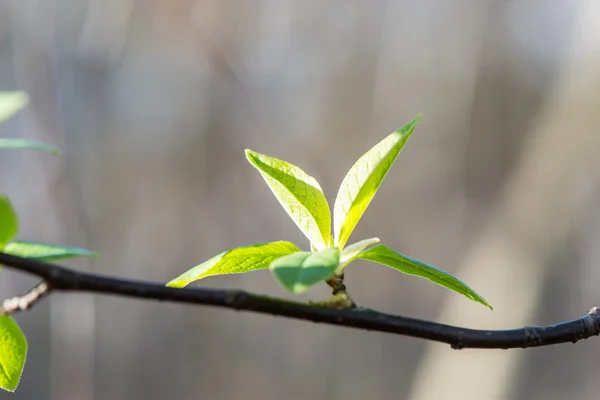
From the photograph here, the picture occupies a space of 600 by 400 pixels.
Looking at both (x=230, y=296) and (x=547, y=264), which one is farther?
(x=547, y=264)

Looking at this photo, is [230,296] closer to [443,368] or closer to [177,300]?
[177,300]

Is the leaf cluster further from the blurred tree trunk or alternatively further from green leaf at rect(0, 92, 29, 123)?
the blurred tree trunk

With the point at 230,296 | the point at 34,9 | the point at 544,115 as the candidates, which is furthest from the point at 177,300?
the point at 34,9

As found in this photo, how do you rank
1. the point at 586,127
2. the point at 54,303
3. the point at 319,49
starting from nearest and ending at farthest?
the point at 586,127 < the point at 54,303 < the point at 319,49

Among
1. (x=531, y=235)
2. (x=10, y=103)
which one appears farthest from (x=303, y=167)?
(x=10, y=103)

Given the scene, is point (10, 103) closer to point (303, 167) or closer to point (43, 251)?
point (43, 251)

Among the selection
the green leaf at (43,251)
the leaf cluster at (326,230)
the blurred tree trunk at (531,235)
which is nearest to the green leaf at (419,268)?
the leaf cluster at (326,230)

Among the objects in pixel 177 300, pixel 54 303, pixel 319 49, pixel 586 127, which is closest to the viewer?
pixel 177 300
